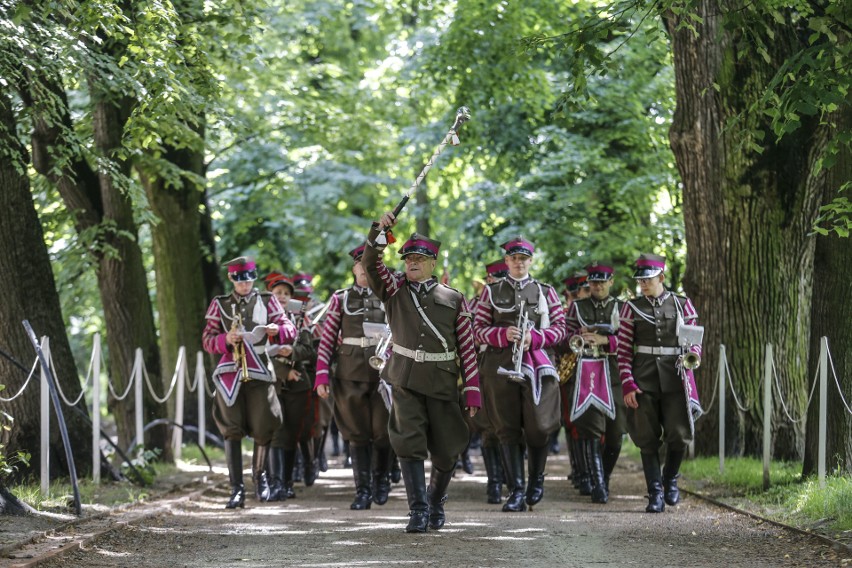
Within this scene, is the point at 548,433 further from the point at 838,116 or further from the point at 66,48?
the point at 66,48

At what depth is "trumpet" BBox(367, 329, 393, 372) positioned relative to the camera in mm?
13242

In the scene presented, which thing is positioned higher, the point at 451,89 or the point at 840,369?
the point at 451,89

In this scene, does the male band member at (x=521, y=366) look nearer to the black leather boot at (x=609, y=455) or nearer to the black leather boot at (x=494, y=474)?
the black leather boot at (x=494, y=474)

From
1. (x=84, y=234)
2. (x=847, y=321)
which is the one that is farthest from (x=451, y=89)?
(x=847, y=321)

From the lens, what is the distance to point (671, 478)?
1323 centimetres

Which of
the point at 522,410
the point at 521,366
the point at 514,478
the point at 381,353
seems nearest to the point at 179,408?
the point at 381,353

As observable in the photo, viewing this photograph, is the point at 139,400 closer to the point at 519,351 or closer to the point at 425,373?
the point at 519,351

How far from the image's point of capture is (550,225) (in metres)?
25.4

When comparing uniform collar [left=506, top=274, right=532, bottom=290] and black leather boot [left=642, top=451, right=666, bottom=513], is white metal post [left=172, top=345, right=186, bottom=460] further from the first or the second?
black leather boot [left=642, top=451, right=666, bottom=513]

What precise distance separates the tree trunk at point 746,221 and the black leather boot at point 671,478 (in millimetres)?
3040

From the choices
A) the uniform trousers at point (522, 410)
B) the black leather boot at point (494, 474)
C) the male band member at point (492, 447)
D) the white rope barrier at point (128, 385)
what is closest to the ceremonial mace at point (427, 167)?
the uniform trousers at point (522, 410)

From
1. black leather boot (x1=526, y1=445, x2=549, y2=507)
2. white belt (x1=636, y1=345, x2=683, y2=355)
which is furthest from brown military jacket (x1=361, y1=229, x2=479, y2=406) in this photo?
white belt (x1=636, y1=345, x2=683, y2=355)

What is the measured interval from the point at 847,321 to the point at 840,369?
437 mm

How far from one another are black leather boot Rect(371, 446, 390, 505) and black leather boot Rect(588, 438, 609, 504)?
2.06 metres
